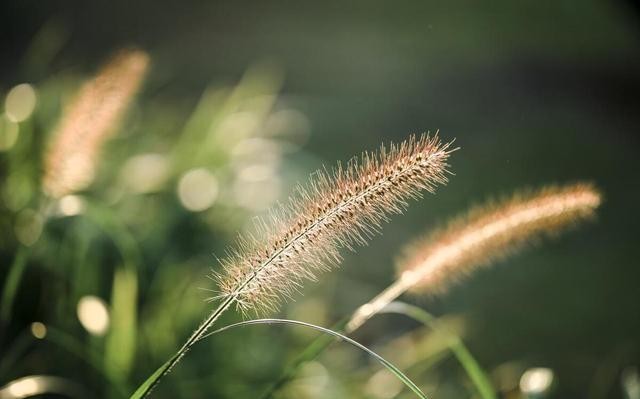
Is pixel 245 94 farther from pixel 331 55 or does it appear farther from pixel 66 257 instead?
pixel 66 257

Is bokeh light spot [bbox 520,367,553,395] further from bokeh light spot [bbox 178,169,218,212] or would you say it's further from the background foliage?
bokeh light spot [bbox 178,169,218,212]

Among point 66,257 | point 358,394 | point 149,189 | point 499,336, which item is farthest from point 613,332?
point 66,257

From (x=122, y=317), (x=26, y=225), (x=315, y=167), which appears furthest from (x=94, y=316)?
(x=315, y=167)

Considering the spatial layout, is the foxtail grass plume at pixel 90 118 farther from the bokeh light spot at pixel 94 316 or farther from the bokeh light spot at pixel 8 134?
the bokeh light spot at pixel 8 134

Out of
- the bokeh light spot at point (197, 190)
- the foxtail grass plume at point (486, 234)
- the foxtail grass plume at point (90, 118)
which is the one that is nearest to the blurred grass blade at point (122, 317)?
the foxtail grass plume at point (90, 118)

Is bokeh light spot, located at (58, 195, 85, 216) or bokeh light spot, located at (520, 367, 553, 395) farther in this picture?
bokeh light spot, located at (58, 195, 85, 216)

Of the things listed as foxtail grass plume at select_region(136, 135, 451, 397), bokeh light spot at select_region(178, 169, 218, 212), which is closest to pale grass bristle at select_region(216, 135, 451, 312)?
foxtail grass plume at select_region(136, 135, 451, 397)

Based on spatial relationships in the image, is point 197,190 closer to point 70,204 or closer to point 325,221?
point 70,204

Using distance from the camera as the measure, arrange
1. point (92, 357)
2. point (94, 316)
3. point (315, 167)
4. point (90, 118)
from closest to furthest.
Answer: point (90, 118)
point (92, 357)
point (94, 316)
point (315, 167)
